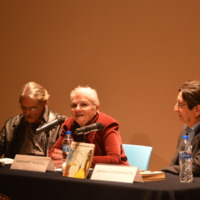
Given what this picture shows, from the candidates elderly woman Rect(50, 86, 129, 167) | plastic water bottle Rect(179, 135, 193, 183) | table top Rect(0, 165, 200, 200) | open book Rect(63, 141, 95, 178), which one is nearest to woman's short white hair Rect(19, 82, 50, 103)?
elderly woman Rect(50, 86, 129, 167)

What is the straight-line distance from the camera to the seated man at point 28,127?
3.71 meters

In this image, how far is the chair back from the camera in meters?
3.54

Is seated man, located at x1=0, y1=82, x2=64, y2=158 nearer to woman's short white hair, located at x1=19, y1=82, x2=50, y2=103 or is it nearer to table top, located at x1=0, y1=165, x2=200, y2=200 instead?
woman's short white hair, located at x1=19, y1=82, x2=50, y2=103

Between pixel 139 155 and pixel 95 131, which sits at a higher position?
A: pixel 95 131

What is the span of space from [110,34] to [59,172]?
8.12ft

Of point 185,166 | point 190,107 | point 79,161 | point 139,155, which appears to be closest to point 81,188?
point 79,161

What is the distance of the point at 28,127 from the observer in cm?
383

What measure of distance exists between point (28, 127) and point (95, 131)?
1.04m

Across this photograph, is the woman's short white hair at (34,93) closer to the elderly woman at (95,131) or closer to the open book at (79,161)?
the elderly woman at (95,131)

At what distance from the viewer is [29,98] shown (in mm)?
3752

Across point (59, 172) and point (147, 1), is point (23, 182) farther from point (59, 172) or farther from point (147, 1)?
point (147, 1)

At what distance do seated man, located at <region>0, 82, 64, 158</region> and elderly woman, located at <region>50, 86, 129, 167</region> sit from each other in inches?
21.5

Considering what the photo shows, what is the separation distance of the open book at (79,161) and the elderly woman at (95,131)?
18.6 inches

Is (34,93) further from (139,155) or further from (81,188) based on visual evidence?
(81,188)
